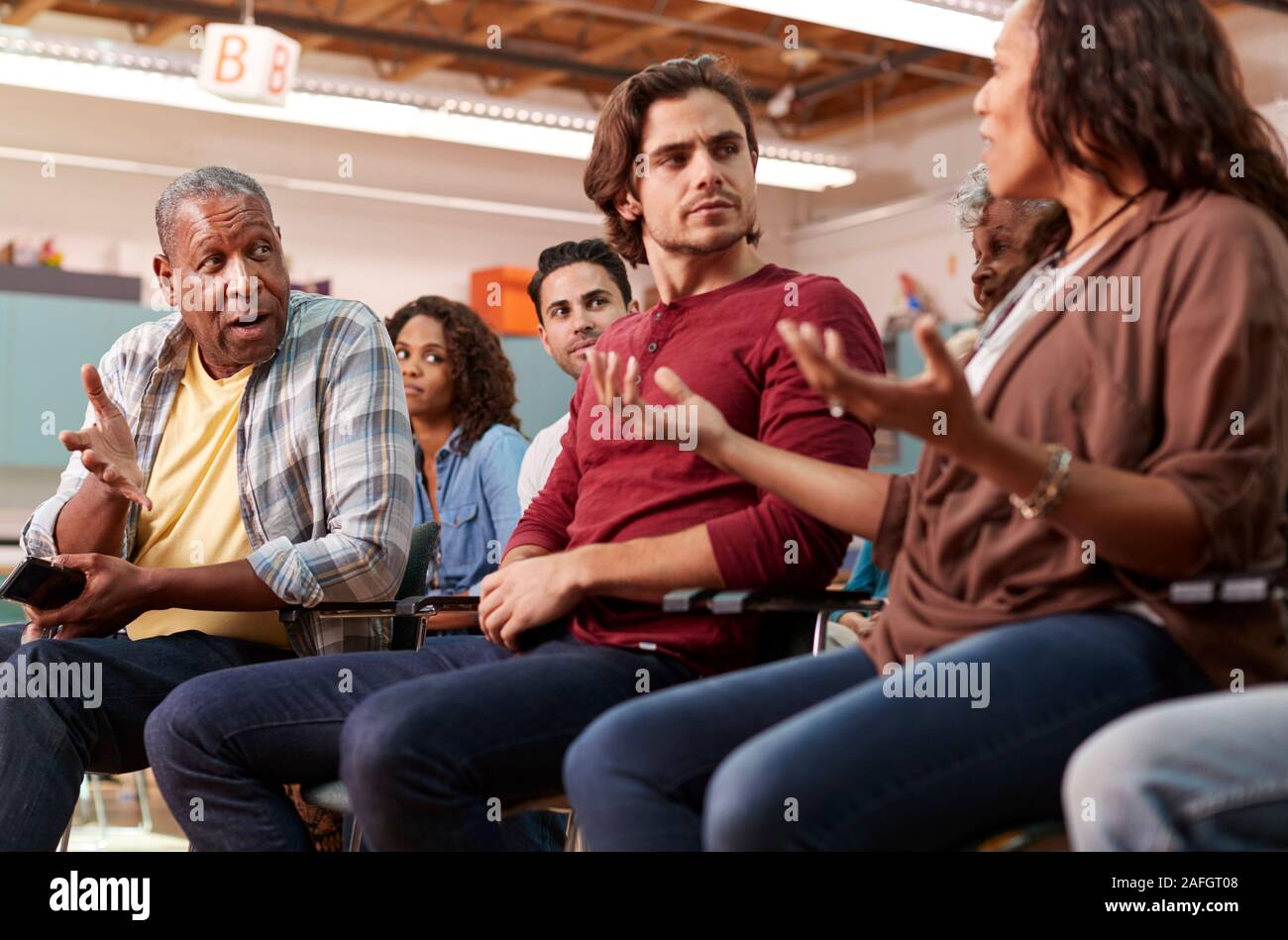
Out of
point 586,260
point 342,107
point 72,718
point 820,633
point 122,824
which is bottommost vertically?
point 122,824

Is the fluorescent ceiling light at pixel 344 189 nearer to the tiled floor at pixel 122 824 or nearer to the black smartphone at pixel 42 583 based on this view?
the tiled floor at pixel 122 824

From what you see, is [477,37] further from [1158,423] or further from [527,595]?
[1158,423]

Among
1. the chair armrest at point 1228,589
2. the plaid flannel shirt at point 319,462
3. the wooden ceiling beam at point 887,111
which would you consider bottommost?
the chair armrest at point 1228,589

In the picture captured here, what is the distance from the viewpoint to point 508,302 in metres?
8.55

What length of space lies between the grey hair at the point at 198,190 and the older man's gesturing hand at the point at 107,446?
0.96 ft

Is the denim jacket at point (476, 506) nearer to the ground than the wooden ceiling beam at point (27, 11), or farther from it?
nearer to the ground

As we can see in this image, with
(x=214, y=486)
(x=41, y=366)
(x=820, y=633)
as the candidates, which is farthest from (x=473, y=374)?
(x=41, y=366)

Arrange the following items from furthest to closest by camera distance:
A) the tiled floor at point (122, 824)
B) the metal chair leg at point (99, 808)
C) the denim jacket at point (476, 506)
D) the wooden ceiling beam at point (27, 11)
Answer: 1. the wooden ceiling beam at point (27, 11)
2. the metal chair leg at point (99, 808)
3. the tiled floor at point (122, 824)
4. the denim jacket at point (476, 506)

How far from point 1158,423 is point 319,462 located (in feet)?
4.64

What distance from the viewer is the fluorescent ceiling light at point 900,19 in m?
4.70

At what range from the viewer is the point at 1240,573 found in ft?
4.21

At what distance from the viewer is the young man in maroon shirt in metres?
1.60

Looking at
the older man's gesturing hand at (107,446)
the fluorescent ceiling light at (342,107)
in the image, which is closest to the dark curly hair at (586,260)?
the older man's gesturing hand at (107,446)

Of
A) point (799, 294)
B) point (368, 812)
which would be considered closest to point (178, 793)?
point (368, 812)
